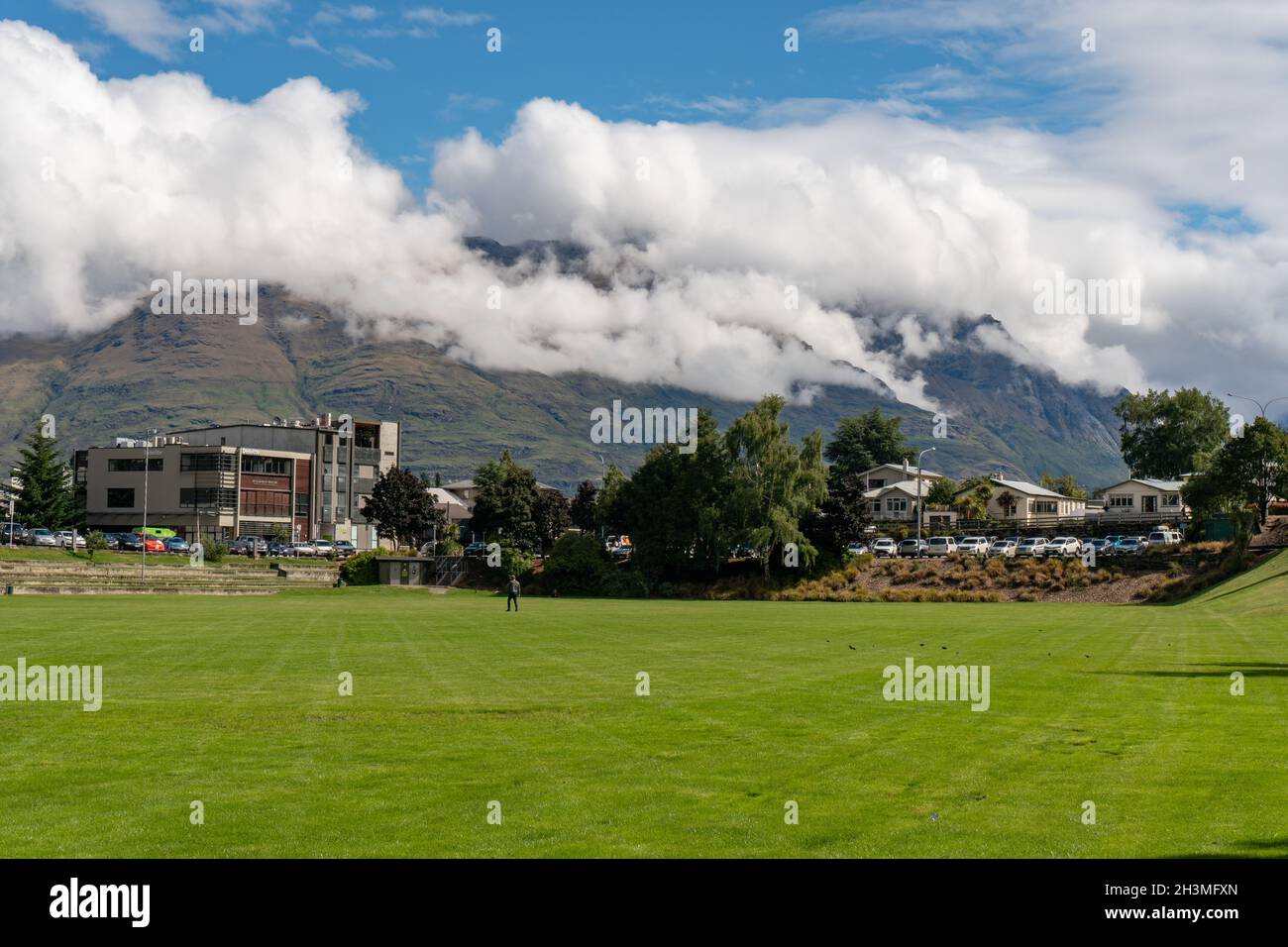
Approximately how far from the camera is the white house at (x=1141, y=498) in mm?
160625

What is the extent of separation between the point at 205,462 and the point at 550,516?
2234 inches

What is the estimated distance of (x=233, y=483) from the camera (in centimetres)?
17475

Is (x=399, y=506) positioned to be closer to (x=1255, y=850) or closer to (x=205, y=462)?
(x=205, y=462)

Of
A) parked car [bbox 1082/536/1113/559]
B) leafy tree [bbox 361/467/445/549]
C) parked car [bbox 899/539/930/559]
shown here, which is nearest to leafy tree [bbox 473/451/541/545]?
leafy tree [bbox 361/467/445/549]

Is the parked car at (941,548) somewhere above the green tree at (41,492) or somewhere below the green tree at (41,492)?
below

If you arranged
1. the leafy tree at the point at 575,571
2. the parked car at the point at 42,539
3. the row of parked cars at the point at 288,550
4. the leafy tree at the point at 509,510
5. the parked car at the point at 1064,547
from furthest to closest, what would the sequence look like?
the row of parked cars at the point at 288,550 → the leafy tree at the point at 509,510 → the parked car at the point at 42,539 → the leafy tree at the point at 575,571 → the parked car at the point at 1064,547

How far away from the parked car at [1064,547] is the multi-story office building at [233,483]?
104m

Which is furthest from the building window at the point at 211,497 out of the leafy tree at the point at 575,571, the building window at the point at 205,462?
the leafy tree at the point at 575,571

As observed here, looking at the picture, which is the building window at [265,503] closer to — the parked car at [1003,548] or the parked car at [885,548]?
the parked car at [885,548]

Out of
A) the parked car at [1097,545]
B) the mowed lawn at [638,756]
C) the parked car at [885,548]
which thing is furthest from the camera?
the parked car at [885,548]

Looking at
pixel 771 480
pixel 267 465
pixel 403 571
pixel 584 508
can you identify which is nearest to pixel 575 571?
pixel 403 571

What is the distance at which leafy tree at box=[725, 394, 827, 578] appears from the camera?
108188 mm

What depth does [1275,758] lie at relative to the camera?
17.3 m
